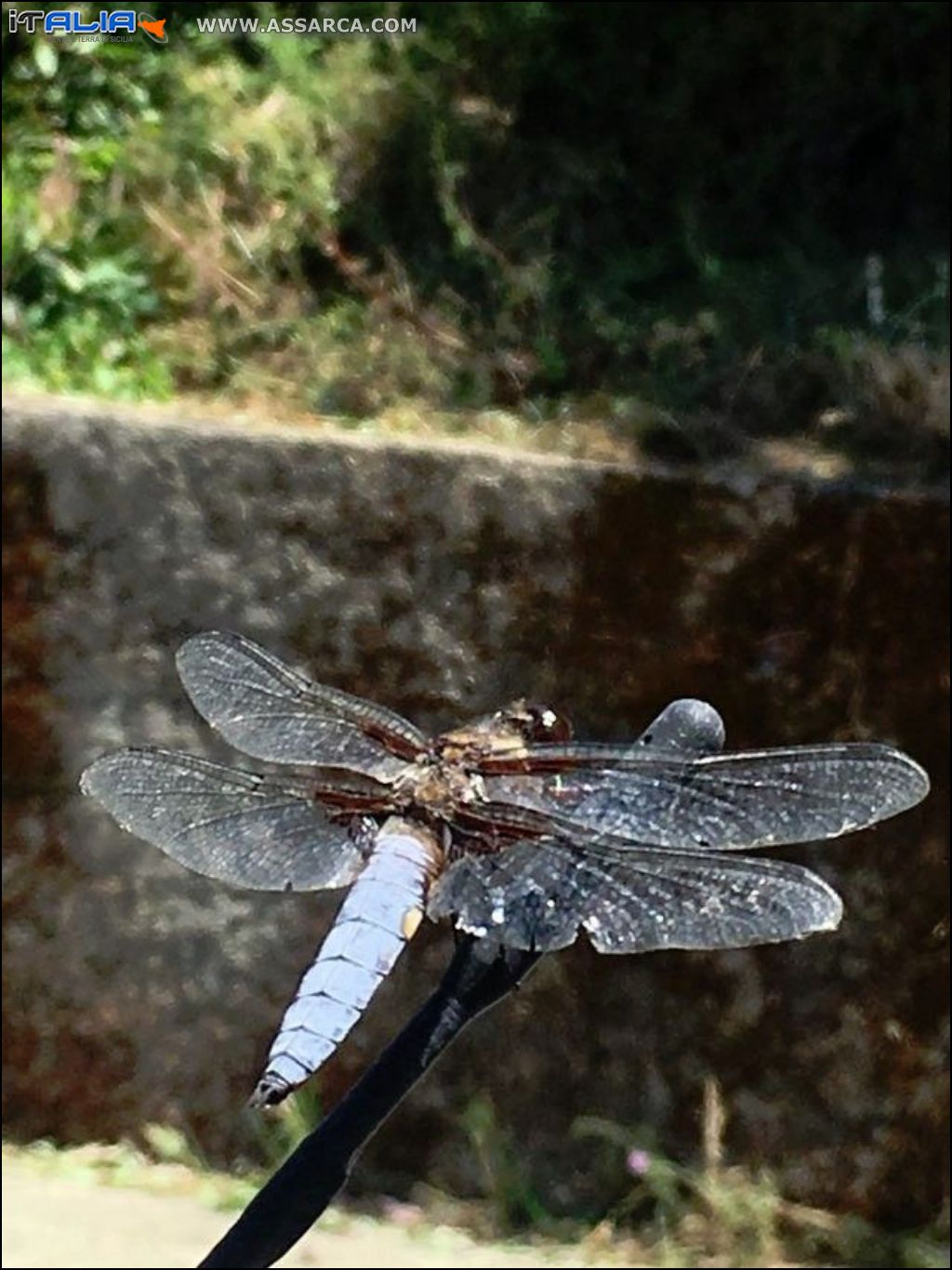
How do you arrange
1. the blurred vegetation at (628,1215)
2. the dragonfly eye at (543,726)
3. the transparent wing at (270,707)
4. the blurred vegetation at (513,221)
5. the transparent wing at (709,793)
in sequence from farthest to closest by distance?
1. the blurred vegetation at (513,221)
2. the blurred vegetation at (628,1215)
3. the transparent wing at (270,707)
4. the dragonfly eye at (543,726)
5. the transparent wing at (709,793)

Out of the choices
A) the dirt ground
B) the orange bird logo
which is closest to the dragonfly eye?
the dirt ground

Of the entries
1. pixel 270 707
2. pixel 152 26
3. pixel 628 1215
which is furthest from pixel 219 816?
pixel 152 26

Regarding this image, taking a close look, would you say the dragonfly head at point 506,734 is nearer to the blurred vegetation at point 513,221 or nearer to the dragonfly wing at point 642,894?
the dragonfly wing at point 642,894

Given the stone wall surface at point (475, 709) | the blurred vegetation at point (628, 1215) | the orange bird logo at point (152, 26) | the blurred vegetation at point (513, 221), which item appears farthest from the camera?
the orange bird logo at point (152, 26)

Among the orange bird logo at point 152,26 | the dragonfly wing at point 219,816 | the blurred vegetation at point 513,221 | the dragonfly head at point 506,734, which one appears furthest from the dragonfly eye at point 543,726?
the orange bird logo at point 152,26

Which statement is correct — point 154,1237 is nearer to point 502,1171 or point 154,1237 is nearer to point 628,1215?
point 502,1171

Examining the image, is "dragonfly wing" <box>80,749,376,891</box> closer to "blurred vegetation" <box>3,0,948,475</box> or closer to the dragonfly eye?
the dragonfly eye

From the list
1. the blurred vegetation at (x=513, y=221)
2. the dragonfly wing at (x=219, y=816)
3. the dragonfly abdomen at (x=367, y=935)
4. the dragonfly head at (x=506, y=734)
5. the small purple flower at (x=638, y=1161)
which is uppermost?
the blurred vegetation at (x=513, y=221)

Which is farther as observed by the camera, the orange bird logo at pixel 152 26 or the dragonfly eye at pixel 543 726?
the orange bird logo at pixel 152 26
